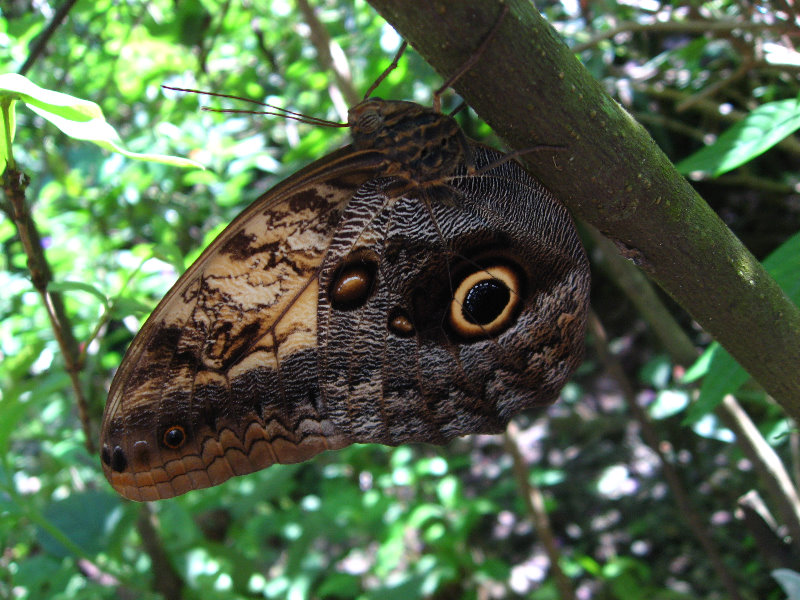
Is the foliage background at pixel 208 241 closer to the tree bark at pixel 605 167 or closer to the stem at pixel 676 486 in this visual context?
the stem at pixel 676 486

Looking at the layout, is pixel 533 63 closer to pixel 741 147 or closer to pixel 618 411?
pixel 741 147

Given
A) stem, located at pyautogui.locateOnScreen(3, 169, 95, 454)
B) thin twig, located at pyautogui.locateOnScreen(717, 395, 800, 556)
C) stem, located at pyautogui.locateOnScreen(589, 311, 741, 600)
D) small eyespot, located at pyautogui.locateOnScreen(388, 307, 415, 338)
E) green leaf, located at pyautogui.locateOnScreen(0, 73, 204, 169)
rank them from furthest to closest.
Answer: stem, located at pyautogui.locateOnScreen(589, 311, 741, 600), thin twig, located at pyautogui.locateOnScreen(717, 395, 800, 556), small eyespot, located at pyautogui.locateOnScreen(388, 307, 415, 338), stem, located at pyautogui.locateOnScreen(3, 169, 95, 454), green leaf, located at pyautogui.locateOnScreen(0, 73, 204, 169)

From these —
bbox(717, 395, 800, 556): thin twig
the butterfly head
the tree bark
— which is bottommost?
bbox(717, 395, 800, 556): thin twig

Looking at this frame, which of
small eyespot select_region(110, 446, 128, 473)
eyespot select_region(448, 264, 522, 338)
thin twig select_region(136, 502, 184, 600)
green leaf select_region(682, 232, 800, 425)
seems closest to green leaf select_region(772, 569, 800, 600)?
green leaf select_region(682, 232, 800, 425)

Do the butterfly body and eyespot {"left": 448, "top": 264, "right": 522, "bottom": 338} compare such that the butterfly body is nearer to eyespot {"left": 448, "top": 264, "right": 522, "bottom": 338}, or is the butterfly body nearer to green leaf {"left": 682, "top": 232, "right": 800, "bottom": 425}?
eyespot {"left": 448, "top": 264, "right": 522, "bottom": 338}

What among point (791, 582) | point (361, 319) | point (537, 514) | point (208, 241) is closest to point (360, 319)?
point (361, 319)

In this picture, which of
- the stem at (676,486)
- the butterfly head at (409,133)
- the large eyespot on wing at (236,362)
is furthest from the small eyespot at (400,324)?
the stem at (676,486)

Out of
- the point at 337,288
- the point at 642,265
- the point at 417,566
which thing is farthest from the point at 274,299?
the point at 417,566
